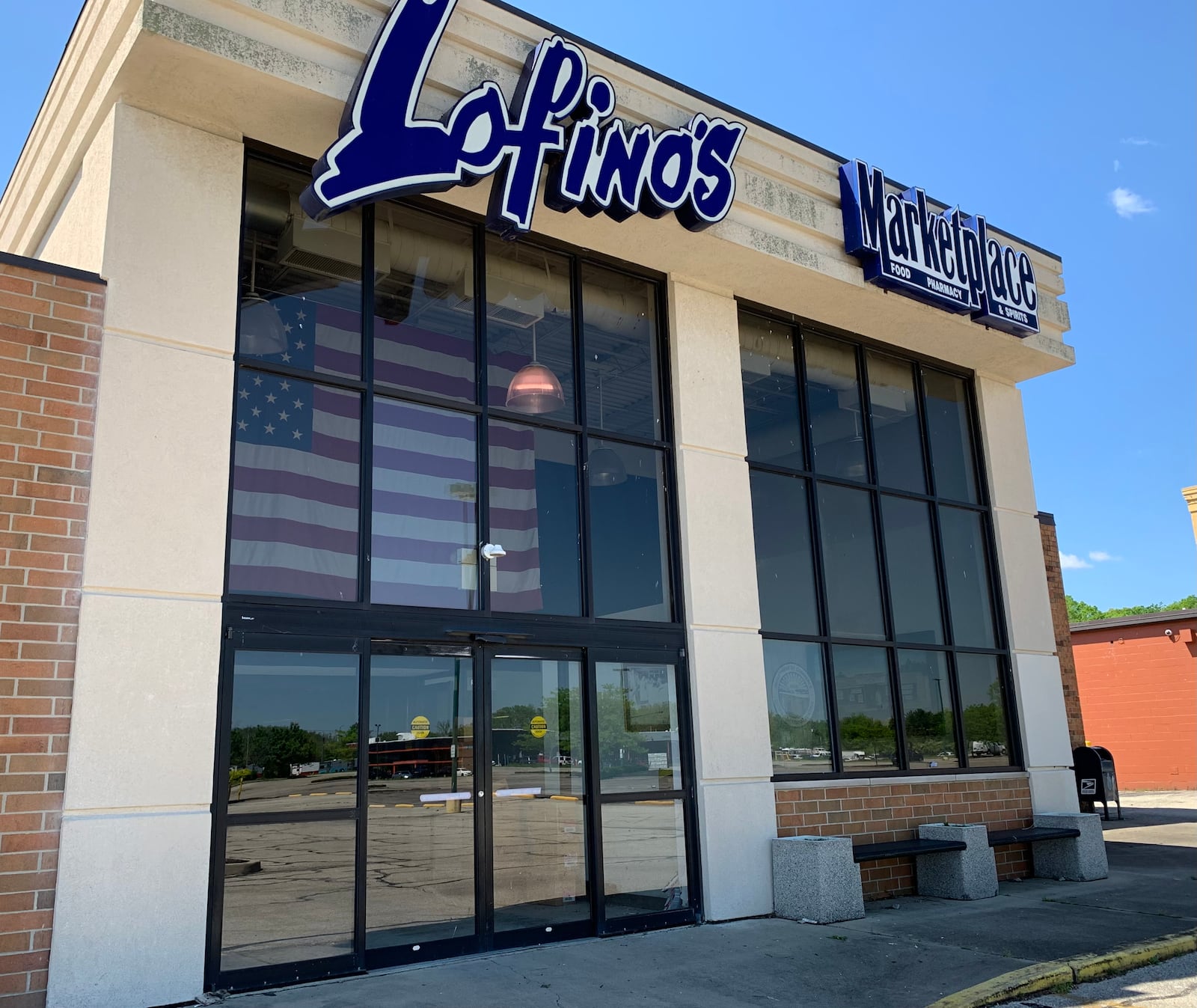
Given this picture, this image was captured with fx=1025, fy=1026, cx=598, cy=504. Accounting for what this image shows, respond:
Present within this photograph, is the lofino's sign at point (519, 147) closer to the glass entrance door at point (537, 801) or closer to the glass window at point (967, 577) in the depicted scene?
the glass entrance door at point (537, 801)

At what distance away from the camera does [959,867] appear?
10367 mm

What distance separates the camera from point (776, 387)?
36.6ft

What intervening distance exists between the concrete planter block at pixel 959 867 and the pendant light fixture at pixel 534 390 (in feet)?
19.5

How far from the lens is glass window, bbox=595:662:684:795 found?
8.88 meters

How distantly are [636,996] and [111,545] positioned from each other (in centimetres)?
446

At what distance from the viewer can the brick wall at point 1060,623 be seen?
17.3 meters

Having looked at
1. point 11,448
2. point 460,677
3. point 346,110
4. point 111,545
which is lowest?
point 460,677

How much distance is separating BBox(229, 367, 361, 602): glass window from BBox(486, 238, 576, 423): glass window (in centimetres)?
158

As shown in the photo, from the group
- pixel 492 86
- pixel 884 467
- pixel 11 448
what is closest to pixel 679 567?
pixel 884 467

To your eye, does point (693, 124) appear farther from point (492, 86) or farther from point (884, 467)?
point (884, 467)

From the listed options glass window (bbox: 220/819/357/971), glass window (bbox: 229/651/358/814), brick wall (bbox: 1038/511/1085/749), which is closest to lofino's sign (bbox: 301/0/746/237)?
glass window (bbox: 229/651/358/814)

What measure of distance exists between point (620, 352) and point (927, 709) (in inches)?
210

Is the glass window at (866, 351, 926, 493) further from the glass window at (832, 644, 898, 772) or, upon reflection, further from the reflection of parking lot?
the reflection of parking lot

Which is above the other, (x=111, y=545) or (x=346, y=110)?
(x=346, y=110)
